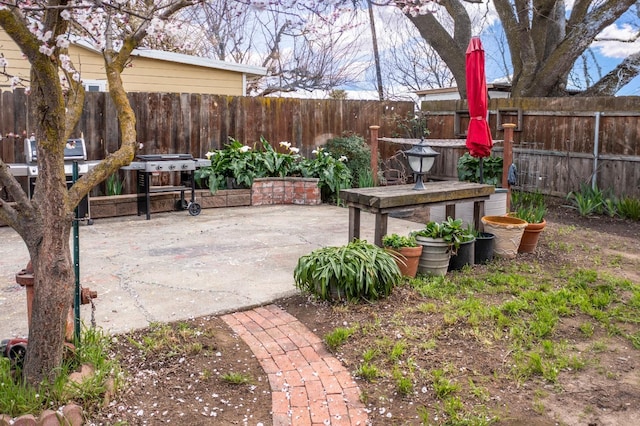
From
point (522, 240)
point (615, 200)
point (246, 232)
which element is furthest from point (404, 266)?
point (615, 200)

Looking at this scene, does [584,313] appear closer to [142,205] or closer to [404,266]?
[404,266]

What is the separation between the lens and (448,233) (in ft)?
15.8

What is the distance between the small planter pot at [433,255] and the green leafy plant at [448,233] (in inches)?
2.0

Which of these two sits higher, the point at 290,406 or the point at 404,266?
the point at 404,266

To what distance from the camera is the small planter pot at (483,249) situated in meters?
5.19

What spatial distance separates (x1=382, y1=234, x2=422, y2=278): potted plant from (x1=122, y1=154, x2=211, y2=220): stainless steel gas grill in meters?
3.78

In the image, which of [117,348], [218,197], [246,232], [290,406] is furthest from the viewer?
[218,197]

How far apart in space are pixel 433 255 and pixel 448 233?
252 mm

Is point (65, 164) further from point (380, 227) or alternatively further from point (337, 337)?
point (337, 337)

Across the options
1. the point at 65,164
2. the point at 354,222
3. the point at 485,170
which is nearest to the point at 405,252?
the point at 354,222

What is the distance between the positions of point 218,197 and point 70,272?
5.77 m

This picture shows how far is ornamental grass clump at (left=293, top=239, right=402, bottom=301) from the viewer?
3.96 m

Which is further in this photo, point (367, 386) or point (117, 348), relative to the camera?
point (117, 348)

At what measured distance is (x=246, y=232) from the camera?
6.56 metres
